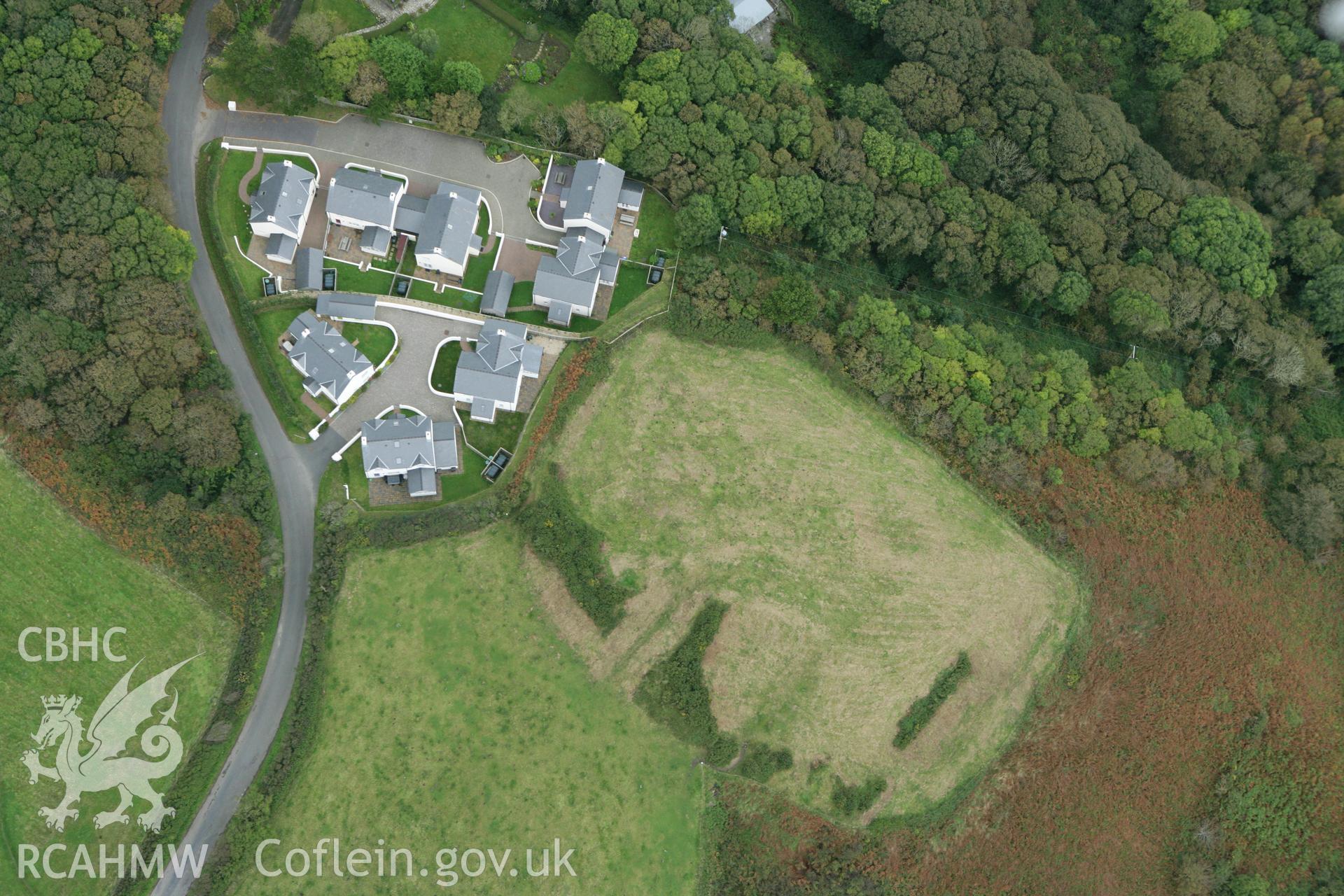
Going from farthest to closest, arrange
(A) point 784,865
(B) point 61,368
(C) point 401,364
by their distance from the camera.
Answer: (C) point 401,364 → (A) point 784,865 → (B) point 61,368

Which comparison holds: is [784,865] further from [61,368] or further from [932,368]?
[61,368]

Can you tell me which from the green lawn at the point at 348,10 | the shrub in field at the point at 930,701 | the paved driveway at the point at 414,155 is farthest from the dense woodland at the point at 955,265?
the shrub in field at the point at 930,701

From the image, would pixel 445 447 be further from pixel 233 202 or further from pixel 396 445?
pixel 233 202

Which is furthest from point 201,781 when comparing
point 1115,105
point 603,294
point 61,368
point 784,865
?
point 1115,105

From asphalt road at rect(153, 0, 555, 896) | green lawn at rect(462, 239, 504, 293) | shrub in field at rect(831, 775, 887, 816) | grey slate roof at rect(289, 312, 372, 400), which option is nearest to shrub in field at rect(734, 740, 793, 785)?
shrub in field at rect(831, 775, 887, 816)

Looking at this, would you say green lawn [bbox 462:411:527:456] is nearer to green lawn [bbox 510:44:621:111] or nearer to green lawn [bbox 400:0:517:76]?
green lawn [bbox 510:44:621:111]

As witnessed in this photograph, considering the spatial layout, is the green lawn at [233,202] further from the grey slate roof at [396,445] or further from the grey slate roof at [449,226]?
the grey slate roof at [396,445]

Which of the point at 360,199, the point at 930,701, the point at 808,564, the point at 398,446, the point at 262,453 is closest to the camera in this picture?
the point at 398,446

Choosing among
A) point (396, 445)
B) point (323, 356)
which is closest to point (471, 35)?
point (323, 356)
